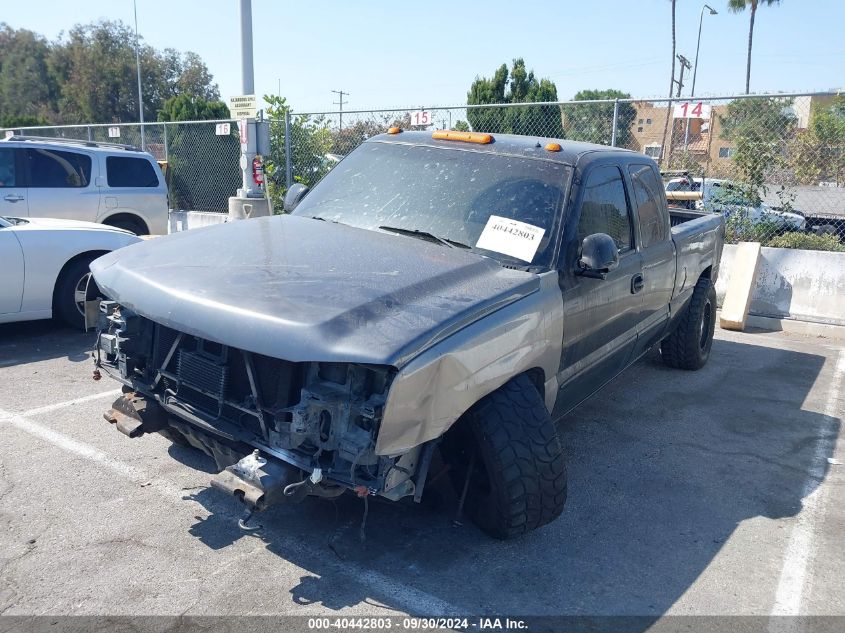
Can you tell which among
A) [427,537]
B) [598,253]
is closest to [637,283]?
[598,253]

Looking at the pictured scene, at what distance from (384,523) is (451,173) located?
208 cm

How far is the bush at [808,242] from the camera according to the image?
9.20 metres

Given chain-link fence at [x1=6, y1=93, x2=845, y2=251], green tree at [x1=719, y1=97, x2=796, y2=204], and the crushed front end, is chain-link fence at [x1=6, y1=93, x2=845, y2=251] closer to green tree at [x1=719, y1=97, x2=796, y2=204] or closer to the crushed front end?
green tree at [x1=719, y1=97, x2=796, y2=204]

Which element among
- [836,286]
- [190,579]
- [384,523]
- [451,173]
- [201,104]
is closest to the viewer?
[190,579]

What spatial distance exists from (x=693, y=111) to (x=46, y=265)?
7903 mm

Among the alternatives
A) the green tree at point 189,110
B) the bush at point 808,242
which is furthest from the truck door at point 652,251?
the green tree at point 189,110

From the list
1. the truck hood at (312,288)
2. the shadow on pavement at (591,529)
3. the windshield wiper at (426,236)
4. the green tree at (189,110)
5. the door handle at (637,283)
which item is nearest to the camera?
the truck hood at (312,288)

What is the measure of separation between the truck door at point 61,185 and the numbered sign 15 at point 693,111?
8307mm

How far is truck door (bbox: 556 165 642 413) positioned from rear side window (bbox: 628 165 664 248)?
0.71 feet

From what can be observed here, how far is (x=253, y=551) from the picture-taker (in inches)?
134

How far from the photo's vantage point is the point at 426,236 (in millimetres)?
4043

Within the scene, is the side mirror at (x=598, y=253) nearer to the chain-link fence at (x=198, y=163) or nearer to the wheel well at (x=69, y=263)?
the wheel well at (x=69, y=263)

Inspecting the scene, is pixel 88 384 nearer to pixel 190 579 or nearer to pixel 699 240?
pixel 190 579

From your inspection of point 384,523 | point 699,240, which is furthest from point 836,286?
point 384,523
